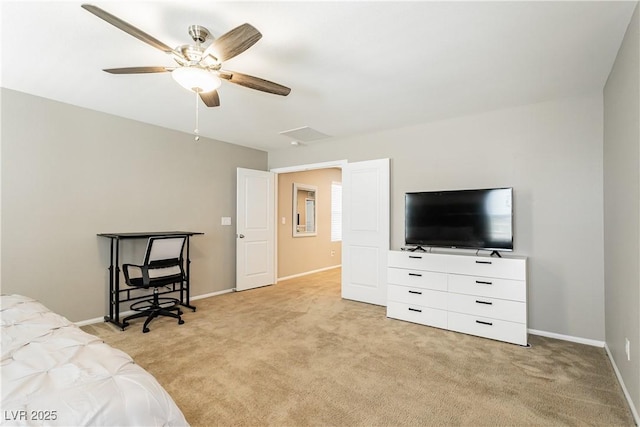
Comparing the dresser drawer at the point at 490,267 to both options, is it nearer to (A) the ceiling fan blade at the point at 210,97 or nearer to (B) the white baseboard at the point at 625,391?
(B) the white baseboard at the point at 625,391

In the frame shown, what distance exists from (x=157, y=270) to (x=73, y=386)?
2648 mm

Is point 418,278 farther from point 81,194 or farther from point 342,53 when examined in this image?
point 81,194

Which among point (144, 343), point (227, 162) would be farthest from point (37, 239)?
point (227, 162)

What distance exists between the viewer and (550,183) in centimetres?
325

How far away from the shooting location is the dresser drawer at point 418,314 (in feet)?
11.5

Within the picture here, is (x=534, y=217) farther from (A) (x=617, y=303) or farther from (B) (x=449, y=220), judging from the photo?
(A) (x=617, y=303)

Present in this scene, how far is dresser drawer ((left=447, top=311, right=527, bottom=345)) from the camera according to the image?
3.03 m

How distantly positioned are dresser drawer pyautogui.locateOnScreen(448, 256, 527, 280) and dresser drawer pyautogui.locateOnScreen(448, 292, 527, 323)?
10.0 inches

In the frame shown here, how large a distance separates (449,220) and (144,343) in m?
3.51

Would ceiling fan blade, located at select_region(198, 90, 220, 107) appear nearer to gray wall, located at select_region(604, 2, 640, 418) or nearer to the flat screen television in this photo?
the flat screen television

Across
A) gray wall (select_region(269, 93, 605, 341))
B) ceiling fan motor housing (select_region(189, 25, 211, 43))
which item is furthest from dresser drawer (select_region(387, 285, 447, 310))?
ceiling fan motor housing (select_region(189, 25, 211, 43))

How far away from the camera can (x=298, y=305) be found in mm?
4367

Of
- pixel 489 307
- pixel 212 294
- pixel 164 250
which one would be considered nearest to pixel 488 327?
pixel 489 307

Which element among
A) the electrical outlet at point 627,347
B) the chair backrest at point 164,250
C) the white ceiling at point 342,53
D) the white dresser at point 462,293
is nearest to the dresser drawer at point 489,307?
the white dresser at point 462,293
